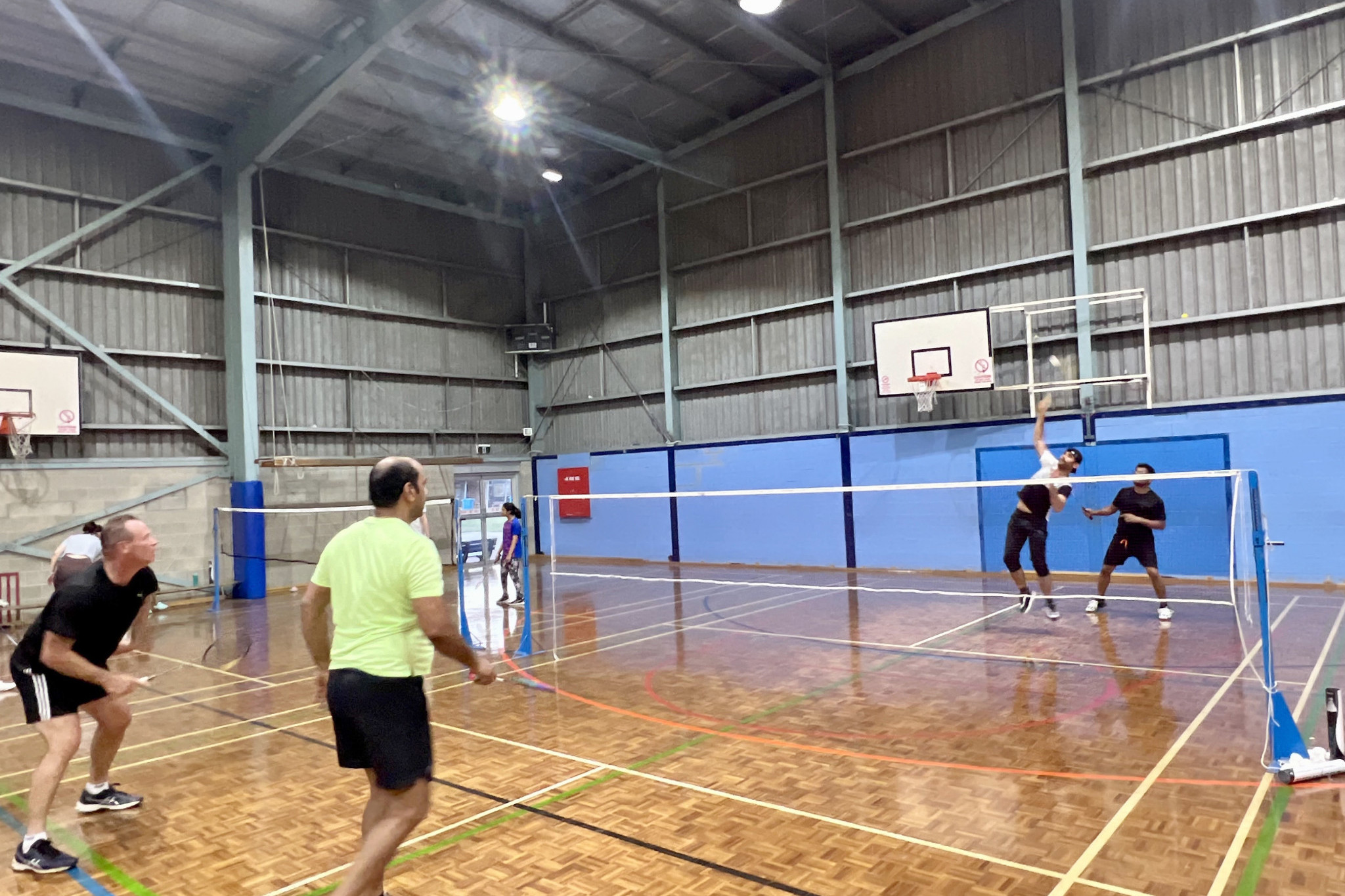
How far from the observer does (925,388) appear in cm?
1489

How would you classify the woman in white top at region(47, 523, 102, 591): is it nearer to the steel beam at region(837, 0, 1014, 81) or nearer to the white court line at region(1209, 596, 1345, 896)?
the white court line at region(1209, 596, 1345, 896)

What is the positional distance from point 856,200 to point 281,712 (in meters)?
14.0

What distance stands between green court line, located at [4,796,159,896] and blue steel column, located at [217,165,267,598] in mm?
11866

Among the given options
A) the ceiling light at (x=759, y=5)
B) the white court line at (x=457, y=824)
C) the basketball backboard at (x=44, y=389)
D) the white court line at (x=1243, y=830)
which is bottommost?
the white court line at (x=457, y=824)

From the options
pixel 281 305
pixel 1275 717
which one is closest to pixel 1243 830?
pixel 1275 717

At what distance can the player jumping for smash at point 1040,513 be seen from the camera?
931 centimetres

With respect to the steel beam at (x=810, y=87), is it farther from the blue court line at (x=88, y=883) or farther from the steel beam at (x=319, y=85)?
the blue court line at (x=88, y=883)

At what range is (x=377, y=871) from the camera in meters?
3.03

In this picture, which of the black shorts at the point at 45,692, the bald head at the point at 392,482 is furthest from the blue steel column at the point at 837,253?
the bald head at the point at 392,482

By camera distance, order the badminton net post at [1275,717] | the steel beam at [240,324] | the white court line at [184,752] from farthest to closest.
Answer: the steel beam at [240,324] < the white court line at [184,752] < the badminton net post at [1275,717]

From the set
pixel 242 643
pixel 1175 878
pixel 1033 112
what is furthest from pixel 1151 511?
pixel 242 643

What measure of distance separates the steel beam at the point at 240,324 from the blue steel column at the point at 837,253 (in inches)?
449

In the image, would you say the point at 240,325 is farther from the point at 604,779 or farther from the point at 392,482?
the point at 392,482

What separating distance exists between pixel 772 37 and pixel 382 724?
1518 cm
